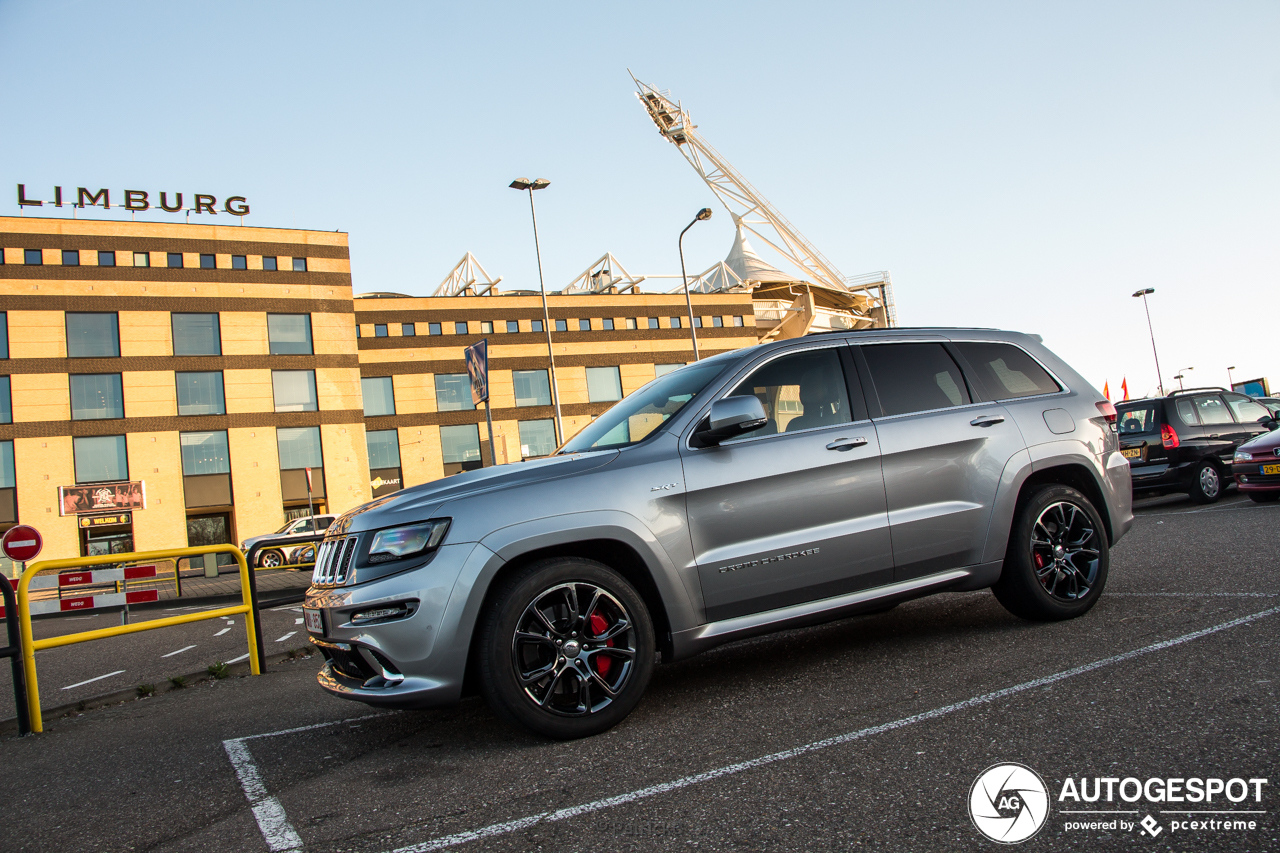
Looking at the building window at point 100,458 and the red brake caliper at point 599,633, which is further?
the building window at point 100,458

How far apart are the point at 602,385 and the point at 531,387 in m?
4.42

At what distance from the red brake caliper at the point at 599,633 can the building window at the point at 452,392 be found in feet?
150

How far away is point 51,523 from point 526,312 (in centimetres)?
2582

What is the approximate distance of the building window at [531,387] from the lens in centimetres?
5009

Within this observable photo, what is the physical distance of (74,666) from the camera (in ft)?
27.9

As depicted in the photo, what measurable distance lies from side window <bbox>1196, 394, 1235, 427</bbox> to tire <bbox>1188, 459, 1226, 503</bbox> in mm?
667

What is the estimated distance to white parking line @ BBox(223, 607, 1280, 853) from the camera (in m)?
2.79

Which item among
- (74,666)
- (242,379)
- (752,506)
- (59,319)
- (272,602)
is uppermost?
(59,319)

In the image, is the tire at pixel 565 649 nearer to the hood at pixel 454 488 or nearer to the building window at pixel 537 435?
the hood at pixel 454 488

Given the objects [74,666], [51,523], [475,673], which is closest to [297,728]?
[475,673]

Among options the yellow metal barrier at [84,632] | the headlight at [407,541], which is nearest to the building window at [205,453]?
the yellow metal barrier at [84,632]

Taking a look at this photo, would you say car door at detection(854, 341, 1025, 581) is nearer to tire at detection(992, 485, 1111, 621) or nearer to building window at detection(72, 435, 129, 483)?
tire at detection(992, 485, 1111, 621)

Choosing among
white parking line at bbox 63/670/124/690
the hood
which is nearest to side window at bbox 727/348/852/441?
the hood

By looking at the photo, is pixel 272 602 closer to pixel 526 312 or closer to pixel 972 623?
pixel 972 623
